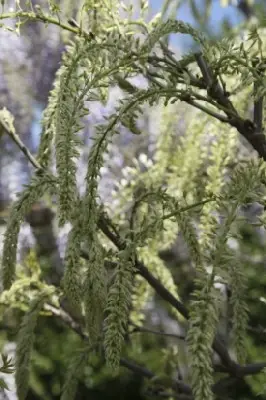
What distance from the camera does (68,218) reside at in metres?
0.57

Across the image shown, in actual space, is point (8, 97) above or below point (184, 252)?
above

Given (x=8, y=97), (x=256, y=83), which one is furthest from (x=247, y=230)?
(x=256, y=83)

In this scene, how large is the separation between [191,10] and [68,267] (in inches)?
15.7

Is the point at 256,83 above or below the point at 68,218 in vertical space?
above

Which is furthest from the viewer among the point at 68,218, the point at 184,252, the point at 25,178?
the point at 25,178

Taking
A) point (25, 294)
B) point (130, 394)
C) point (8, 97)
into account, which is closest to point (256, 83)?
point (25, 294)

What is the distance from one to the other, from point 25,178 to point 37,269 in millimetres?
1441

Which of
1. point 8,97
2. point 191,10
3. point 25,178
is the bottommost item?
point 191,10

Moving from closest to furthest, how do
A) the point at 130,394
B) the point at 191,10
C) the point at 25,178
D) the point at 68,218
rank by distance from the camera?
the point at 68,218, the point at 191,10, the point at 130,394, the point at 25,178

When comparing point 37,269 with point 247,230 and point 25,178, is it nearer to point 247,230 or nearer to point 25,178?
point 247,230

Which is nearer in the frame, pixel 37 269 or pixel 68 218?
pixel 68 218

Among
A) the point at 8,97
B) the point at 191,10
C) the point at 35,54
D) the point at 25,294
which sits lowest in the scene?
the point at 25,294

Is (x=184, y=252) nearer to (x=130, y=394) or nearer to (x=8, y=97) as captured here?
(x=130, y=394)

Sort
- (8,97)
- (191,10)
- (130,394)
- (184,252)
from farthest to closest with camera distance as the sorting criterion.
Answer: (8,97), (130,394), (184,252), (191,10)
